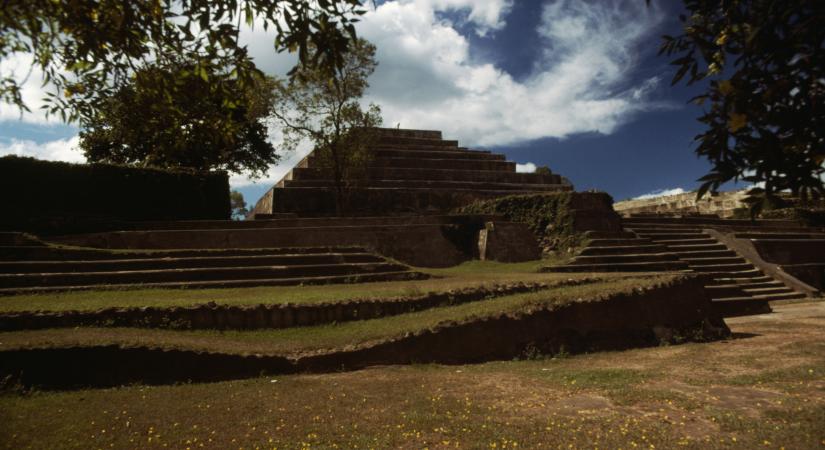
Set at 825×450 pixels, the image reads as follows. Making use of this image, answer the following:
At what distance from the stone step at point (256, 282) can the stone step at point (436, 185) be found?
10528mm

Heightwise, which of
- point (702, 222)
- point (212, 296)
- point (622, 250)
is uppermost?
point (702, 222)

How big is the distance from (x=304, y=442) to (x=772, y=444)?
3993 millimetres

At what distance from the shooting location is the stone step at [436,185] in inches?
896

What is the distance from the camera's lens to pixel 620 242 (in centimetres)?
1581

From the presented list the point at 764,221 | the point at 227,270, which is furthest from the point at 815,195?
the point at 764,221

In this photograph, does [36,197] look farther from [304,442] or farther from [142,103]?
[304,442]

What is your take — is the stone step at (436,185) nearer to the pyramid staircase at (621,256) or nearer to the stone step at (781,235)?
the pyramid staircase at (621,256)

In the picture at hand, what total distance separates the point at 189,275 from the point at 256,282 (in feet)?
5.21

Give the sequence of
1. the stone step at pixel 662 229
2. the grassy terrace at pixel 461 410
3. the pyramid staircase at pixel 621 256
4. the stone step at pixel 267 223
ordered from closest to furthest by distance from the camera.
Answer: the grassy terrace at pixel 461 410, the pyramid staircase at pixel 621 256, the stone step at pixel 267 223, the stone step at pixel 662 229

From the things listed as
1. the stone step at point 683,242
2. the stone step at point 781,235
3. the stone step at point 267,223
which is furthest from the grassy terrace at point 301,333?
the stone step at point 781,235

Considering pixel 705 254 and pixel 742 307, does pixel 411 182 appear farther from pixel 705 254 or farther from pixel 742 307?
pixel 742 307

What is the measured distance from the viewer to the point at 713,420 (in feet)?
15.2

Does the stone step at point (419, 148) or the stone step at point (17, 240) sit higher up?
the stone step at point (419, 148)

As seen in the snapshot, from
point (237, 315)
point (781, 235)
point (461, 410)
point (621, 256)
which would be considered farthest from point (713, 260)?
point (237, 315)
